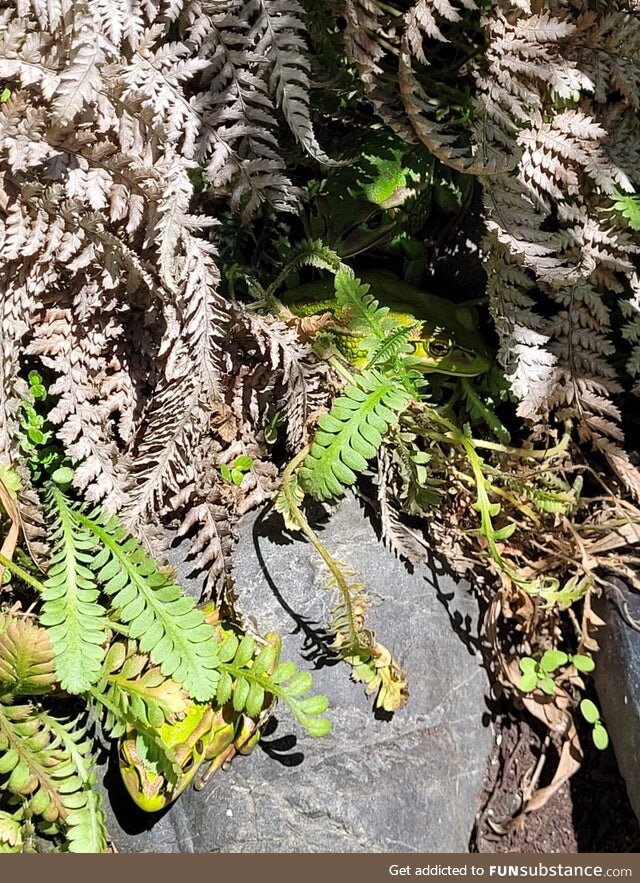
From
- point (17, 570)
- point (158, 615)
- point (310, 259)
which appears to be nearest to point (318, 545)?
point (158, 615)

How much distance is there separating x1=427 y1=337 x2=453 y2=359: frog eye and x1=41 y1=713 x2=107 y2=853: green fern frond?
1382 millimetres

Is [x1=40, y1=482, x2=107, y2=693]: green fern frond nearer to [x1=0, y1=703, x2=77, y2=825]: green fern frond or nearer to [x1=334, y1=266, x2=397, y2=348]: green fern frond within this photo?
[x1=0, y1=703, x2=77, y2=825]: green fern frond

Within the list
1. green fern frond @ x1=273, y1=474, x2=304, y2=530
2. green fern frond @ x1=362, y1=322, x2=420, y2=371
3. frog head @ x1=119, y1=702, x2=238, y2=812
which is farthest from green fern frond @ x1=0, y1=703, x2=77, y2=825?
green fern frond @ x1=362, y1=322, x2=420, y2=371

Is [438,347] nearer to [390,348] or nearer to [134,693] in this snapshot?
Answer: [390,348]

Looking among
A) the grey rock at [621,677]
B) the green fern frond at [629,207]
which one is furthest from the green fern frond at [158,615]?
the green fern frond at [629,207]

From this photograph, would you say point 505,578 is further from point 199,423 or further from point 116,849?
point 116,849

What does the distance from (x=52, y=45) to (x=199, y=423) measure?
3.16 ft

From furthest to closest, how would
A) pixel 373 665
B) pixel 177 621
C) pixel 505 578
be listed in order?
pixel 505 578, pixel 373 665, pixel 177 621

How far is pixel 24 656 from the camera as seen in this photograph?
180 centimetres

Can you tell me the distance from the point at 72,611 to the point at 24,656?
140 mm

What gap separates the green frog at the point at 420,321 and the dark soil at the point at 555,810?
41.3 inches

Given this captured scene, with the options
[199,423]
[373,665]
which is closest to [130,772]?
[373,665]

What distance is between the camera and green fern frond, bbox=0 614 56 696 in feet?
5.88
